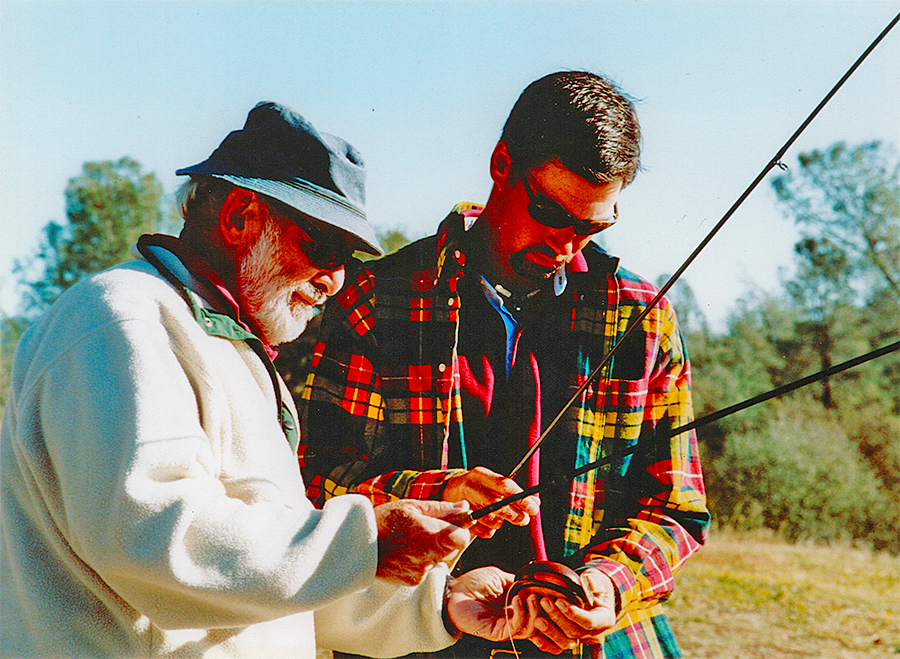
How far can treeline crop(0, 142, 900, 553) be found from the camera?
2508mm

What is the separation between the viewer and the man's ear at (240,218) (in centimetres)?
190

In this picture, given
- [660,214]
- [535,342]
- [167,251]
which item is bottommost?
[535,342]

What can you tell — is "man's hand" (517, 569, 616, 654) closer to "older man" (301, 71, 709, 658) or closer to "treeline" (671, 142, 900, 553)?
"older man" (301, 71, 709, 658)

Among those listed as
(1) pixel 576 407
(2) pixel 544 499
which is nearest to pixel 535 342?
(1) pixel 576 407

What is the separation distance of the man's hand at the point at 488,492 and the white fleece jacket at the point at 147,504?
56cm

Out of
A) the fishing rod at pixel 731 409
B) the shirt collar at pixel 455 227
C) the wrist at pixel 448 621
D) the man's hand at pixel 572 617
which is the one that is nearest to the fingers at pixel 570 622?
the man's hand at pixel 572 617

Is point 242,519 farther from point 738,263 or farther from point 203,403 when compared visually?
point 738,263

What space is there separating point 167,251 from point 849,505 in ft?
8.04

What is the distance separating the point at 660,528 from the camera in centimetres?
221

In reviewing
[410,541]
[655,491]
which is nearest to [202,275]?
[410,541]

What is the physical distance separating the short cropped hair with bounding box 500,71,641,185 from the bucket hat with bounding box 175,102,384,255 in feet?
1.60

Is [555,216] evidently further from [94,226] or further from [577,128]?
[94,226]

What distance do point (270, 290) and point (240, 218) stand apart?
0.62 ft

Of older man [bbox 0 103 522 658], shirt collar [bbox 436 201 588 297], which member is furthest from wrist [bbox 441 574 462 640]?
shirt collar [bbox 436 201 588 297]
